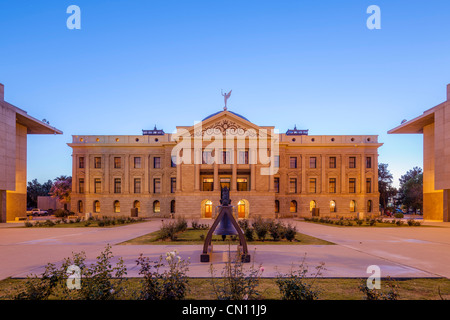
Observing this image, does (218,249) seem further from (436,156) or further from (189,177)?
(436,156)

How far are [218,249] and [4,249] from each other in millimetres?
10315

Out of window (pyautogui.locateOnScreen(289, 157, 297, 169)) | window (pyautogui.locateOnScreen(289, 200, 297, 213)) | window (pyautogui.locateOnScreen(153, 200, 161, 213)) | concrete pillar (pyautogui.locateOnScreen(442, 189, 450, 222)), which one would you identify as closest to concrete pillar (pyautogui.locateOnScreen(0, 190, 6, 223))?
window (pyautogui.locateOnScreen(153, 200, 161, 213))

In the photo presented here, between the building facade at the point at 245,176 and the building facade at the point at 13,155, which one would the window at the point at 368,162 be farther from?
the building facade at the point at 13,155

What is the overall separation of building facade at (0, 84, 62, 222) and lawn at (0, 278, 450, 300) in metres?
32.0

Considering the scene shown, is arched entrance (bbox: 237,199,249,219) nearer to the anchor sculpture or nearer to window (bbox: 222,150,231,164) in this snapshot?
window (bbox: 222,150,231,164)

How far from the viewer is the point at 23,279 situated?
8.34 metres

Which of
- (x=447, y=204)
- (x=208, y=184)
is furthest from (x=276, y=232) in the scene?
(x=208, y=184)

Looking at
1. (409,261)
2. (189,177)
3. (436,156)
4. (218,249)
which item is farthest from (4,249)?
(436,156)

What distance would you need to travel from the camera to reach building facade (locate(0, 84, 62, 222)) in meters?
33.5

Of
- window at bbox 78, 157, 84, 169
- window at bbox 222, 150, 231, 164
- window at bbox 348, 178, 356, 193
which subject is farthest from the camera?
window at bbox 78, 157, 84, 169

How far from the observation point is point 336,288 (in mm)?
7477

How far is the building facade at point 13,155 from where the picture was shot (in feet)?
110

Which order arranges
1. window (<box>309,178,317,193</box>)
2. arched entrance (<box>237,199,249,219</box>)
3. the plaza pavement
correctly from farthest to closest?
window (<box>309,178,317,193</box>) → arched entrance (<box>237,199,249,219</box>) → the plaza pavement

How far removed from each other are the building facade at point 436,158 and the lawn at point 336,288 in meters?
33.6
